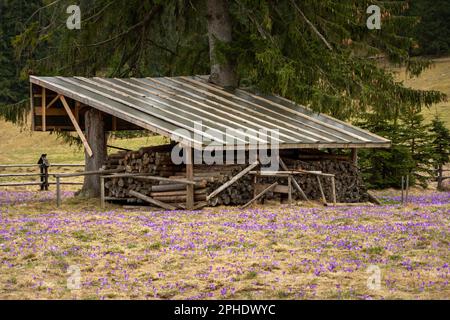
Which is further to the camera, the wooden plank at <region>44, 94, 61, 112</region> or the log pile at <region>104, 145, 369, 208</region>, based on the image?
the wooden plank at <region>44, 94, 61, 112</region>

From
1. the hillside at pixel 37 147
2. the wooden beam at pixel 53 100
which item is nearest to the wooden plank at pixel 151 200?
the wooden beam at pixel 53 100

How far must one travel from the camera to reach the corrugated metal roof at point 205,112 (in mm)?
21547

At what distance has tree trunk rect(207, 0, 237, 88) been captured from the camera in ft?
93.6

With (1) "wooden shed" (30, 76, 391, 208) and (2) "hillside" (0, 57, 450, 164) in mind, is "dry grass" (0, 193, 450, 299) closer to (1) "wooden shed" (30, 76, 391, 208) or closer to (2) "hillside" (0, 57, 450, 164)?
(1) "wooden shed" (30, 76, 391, 208)

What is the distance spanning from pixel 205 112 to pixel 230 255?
11017 mm

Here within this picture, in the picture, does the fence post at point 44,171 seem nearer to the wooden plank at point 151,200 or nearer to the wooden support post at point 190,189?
the wooden plank at point 151,200

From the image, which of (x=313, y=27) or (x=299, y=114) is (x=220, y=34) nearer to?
(x=313, y=27)

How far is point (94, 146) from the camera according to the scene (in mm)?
24828

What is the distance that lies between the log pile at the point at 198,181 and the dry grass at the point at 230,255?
2945 mm

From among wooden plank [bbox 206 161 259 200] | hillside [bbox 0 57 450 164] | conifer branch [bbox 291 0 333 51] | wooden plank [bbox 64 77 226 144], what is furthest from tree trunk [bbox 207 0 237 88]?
hillside [bbox 0 57 450 164]

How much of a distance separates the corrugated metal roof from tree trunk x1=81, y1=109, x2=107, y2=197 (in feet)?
3.46

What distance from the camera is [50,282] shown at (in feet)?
38.0
